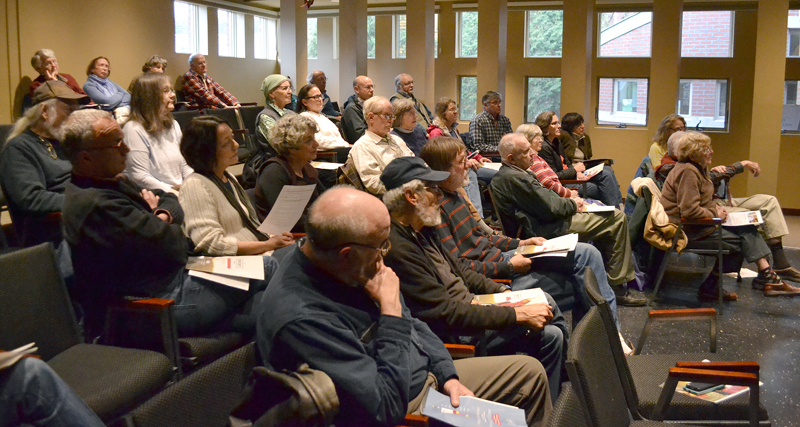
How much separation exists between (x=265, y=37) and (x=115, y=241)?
39.3 feet

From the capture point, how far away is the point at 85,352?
2.26 meters

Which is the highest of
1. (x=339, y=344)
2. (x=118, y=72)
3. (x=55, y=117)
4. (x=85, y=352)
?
(x=118, y=72)

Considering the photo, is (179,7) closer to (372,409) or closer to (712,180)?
(712,180)

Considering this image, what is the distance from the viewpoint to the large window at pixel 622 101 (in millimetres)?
12133

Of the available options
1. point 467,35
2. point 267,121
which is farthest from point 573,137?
point 467,35

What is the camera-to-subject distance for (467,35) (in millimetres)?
13430

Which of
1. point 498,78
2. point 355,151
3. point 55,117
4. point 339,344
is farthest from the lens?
point 498,78

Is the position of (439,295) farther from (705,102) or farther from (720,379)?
(705,102)

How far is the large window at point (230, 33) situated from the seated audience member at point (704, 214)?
8.97 meters

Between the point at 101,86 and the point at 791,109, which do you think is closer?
the point at 101,86

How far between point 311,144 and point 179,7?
822cm

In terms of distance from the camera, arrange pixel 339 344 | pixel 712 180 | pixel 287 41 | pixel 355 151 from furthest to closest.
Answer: pixel 287 41, pixel 712 180, pixel 355 151, pixel 339 344

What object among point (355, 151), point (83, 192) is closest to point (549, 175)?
point (355, 151)

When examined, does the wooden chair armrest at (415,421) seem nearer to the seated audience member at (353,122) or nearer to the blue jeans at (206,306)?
the blue jeans at (206,306)
